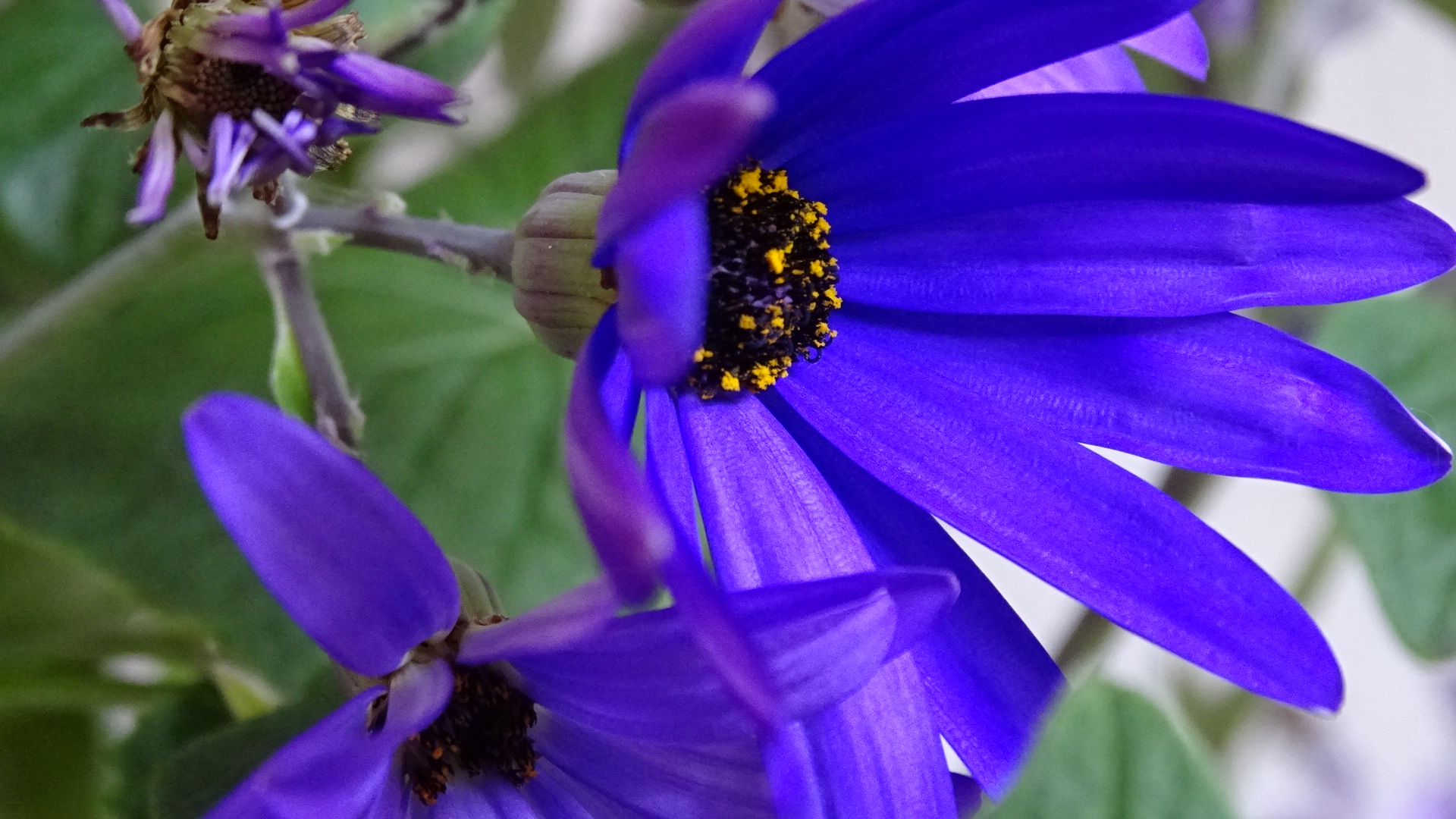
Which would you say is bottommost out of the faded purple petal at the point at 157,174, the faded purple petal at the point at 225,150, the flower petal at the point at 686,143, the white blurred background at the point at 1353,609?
the white blurred background at the point at 1353,609

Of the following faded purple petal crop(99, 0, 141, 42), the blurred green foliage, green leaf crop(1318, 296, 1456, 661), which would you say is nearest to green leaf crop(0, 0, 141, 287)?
the blurred green foliage

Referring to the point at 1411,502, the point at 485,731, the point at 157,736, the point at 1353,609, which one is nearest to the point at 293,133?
the point at 485,731

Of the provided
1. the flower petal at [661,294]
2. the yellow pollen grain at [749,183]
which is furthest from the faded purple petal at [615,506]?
the yellow pollen grain at [749,183]

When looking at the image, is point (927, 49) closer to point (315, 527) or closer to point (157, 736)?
point (315, 527)

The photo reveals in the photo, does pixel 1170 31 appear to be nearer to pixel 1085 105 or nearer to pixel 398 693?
pixel 1085 105

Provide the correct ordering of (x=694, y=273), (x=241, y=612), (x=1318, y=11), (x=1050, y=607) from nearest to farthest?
(x=694, y=273)
(x=241, y=612)
(x=1318, y=11)
(x=1050, y=607)

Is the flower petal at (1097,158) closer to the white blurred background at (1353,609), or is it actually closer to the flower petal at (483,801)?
the flower petal at (483,801)

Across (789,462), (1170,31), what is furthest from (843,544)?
(1170,31)
